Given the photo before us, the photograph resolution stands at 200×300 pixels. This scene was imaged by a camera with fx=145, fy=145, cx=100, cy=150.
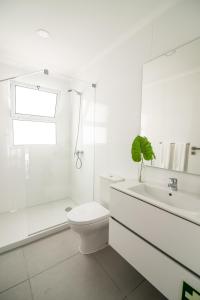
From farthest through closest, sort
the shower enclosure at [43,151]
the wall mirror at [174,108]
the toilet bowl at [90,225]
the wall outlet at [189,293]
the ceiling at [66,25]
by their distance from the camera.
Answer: the shower enclosure at [43,151], the toilet bowl at [90,225], the ceiling at [66,25], the wall mirror at [174,108], the wall outlet at [189,293]

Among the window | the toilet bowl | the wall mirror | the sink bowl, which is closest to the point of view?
the sink bowl

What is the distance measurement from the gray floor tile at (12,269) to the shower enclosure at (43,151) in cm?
30

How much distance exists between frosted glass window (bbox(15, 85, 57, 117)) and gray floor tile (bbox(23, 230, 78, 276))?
1989 millimetres

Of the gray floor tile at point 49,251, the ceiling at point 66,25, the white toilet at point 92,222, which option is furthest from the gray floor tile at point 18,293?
the ceiling at point 66,25

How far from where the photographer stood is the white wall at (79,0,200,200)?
1206mm

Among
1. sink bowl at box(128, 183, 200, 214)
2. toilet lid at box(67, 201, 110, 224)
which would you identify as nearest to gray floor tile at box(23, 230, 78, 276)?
toilet lid at box(67, 201, 110, 224)

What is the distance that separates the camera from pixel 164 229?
0.89 metres

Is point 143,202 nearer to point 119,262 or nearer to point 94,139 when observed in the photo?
point 119,262

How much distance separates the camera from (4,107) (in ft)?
7.41

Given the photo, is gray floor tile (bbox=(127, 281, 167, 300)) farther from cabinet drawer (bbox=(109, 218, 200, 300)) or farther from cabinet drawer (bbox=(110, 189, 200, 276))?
cabinet drawer (bbox=(110, 189, 200, 276))

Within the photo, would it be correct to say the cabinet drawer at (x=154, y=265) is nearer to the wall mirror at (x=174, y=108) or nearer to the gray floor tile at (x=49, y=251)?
the wall mirror at (x=174, y=108)

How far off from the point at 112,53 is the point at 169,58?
85cm

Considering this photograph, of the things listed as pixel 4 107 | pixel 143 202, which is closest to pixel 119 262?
pixel 143 202

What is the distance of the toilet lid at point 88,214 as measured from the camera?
1.49 meters
